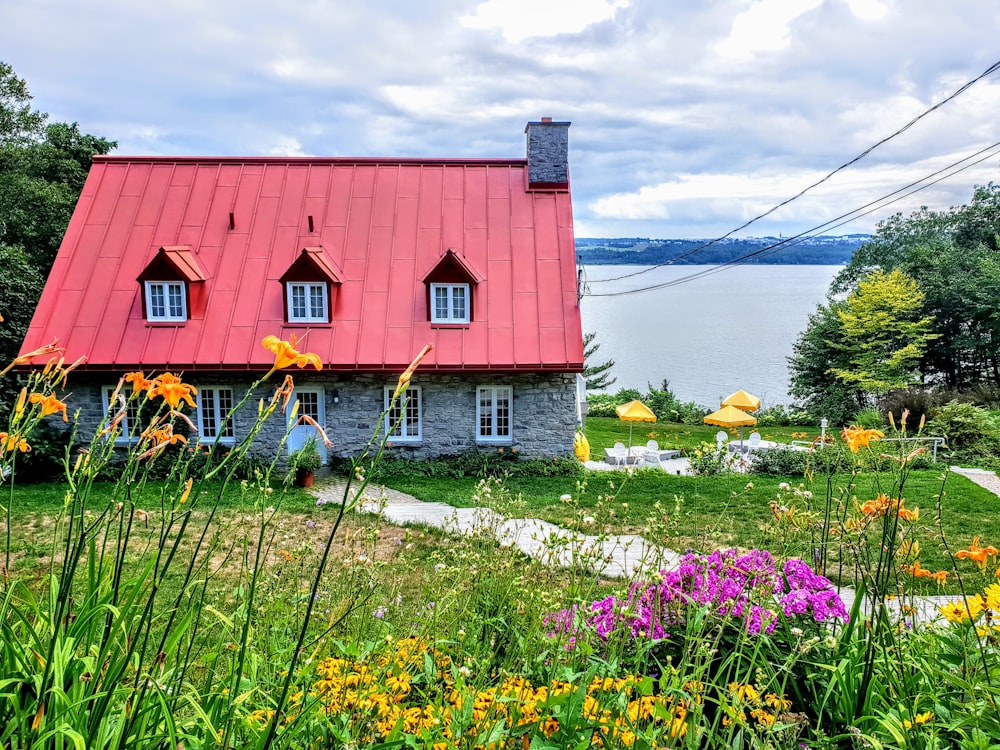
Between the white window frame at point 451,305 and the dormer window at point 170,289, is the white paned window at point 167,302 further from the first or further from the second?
the white window frame at point 451,305

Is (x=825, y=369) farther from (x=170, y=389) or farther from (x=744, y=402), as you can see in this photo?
(x=170, y=389)

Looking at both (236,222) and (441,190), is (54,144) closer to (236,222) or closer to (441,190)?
(236,222)

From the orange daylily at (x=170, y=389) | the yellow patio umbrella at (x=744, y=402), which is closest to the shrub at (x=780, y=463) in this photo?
the yellow patio umbrella at (x=744, y=402)

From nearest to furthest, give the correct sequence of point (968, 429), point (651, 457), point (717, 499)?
point (717, 499)
point (968, 429)
point (651, 457)

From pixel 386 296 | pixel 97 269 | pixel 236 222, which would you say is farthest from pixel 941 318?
pixel 97 269

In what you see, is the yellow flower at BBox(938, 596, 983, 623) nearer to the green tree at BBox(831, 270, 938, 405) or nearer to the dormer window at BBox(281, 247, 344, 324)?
the dormer window at BBox(281, 247, 344, 324)

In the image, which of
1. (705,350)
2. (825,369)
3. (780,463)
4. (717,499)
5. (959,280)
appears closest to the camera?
(717,499)

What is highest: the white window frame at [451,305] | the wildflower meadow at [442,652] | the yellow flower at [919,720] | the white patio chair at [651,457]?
the white window frame at [451,305]

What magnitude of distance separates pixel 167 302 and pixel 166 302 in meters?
0.02

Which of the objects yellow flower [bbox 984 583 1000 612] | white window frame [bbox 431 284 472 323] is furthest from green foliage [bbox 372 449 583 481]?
yellow flower [bbox 984 583 1000 612]

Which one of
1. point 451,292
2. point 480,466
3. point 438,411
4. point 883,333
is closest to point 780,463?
point 480,466

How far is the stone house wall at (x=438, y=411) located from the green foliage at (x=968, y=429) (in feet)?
34.8

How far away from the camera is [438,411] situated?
15914 mm

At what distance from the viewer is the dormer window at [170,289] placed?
1563 centimetres
